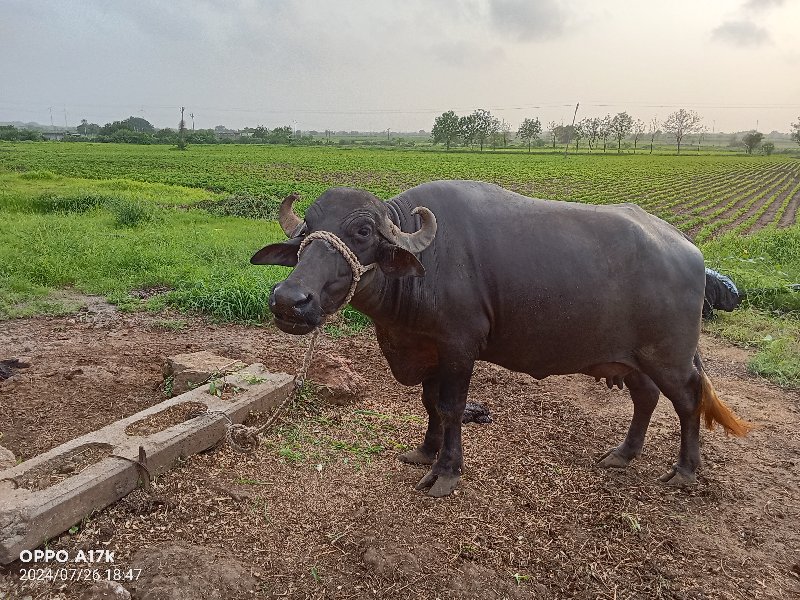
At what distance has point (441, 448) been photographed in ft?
13.3

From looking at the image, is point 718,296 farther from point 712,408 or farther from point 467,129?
point 467,129

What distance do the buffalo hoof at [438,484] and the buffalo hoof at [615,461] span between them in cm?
116

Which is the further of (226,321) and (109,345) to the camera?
(226,321)

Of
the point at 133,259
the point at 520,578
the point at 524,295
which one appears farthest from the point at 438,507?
the point at 133,259

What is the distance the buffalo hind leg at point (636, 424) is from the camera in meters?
4.36

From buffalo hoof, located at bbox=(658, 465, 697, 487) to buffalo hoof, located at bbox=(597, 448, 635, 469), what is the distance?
25cm

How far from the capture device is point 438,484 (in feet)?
12.9

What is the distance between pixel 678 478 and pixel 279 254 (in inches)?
124

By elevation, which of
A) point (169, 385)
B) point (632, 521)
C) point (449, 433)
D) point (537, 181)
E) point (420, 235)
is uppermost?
point (537, 181)

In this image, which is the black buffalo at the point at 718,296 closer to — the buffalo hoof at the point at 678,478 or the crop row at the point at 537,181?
the buffalo hoof at the point at 678,478

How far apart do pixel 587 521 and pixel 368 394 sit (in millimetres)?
2353

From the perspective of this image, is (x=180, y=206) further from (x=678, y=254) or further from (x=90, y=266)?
(x=678, y=254)

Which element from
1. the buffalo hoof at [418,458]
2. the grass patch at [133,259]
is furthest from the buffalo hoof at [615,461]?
the grass patch at [133,259]

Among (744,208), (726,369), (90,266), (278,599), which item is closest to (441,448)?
(278,599)
